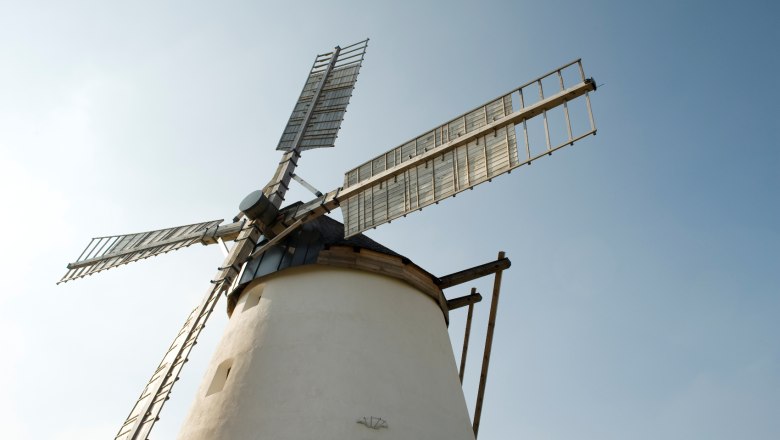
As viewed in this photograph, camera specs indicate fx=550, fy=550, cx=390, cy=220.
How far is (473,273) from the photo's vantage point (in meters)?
10.5

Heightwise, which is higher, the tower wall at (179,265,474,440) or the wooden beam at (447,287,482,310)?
the wooden beam at (447,287,482,310)

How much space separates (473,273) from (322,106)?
5761 mm

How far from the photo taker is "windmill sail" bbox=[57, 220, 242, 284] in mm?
11008

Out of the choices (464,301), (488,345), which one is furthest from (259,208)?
(488,345)

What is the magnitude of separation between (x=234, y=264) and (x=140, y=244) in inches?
143

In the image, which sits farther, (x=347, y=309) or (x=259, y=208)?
(x=259, y=208)

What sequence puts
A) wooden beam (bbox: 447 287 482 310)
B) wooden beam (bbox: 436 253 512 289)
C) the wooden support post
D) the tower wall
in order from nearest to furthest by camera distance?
the tower wall → the wooden support post → wooden beam (bbox: 436 253 512 289) → wooden beam (bbox: 447 287 482 310)

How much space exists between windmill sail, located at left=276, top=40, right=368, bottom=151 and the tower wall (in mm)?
4468

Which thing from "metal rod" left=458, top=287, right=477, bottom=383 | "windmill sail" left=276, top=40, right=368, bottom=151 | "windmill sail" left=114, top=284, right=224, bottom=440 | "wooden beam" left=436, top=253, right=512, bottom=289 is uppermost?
"windmill sail" left=276, top=40, right=368, bottom=151

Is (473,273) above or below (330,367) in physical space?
above

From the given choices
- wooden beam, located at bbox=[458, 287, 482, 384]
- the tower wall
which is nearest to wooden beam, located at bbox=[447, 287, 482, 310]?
wooden beam, located at bbox=[458, 287, 482, 384]

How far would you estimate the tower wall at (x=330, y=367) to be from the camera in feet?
23.5

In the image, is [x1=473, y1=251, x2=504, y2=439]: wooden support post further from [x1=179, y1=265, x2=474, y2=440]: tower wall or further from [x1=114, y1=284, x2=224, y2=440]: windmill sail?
[x1=114, y1=284, x2=224, y2=440]: windmill sail

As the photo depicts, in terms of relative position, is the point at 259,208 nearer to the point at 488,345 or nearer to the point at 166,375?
the point at 166,375
